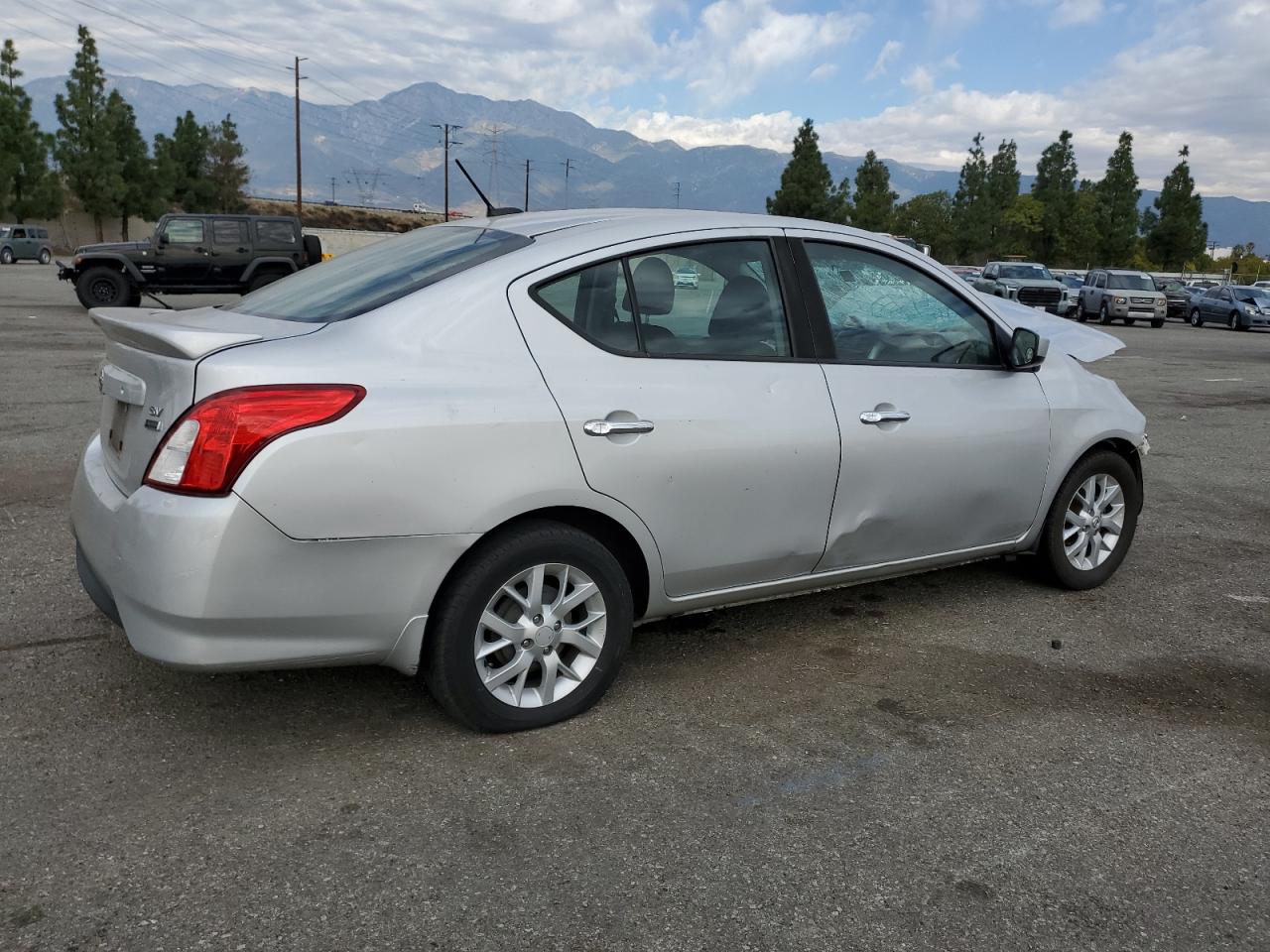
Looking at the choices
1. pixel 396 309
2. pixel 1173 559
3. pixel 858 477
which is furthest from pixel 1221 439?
pixel 396 309

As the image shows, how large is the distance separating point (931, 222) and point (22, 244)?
62.6 m

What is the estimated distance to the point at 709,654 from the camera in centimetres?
423

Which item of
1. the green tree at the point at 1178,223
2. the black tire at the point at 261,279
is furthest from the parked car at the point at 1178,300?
the black tire at the point at 261,279

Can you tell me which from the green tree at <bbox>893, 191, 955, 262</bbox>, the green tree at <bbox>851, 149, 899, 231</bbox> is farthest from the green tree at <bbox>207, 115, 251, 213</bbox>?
the green tree at <bbox>893, 191, 955, 262</bbox>

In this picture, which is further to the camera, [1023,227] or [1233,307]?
[1023,227]

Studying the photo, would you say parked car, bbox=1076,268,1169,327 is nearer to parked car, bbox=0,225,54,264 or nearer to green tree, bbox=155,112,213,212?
parked car, bbox=0,225,54,264

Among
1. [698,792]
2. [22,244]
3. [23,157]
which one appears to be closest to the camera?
[698,792]

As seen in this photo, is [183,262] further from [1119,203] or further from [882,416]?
[1119,203]

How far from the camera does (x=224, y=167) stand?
238 feet

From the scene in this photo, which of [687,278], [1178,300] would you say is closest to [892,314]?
[687,278]

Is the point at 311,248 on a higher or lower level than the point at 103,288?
higher

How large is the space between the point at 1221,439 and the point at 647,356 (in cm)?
838

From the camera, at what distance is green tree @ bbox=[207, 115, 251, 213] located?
71.4 meters

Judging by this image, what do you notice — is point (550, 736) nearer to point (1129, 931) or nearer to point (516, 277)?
point (516, 277)
